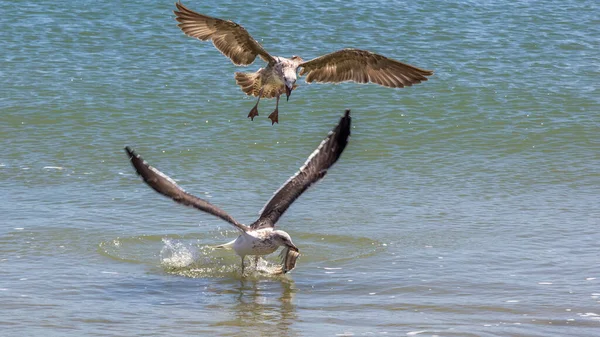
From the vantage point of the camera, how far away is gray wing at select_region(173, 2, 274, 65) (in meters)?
10.7

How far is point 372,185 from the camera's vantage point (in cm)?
1341

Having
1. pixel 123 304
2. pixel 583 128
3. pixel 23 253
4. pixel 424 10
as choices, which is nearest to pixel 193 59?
pixel 424 10

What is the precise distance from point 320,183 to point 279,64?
3168mm

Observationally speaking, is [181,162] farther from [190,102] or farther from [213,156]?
[190,102]

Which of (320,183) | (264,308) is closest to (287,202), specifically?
(264,308)

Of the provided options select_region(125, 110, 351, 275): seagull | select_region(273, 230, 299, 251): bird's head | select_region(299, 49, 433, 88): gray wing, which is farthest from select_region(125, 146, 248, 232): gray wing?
select_region(299, 49, 433, 88): gray wing

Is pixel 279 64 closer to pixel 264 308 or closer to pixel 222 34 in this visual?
pixel 222 34

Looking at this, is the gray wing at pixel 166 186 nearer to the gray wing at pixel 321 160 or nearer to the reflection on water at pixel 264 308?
the reflection on water at pixel 264 308

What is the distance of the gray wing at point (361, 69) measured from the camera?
420 inches

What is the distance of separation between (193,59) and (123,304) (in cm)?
979

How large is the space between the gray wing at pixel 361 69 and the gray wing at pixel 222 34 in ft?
1.69

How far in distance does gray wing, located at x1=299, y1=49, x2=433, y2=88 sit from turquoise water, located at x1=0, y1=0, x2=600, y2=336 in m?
1.55

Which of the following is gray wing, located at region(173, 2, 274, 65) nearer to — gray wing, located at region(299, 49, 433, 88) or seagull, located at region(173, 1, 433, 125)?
seagull, located at region(173, 1, 433, 125)

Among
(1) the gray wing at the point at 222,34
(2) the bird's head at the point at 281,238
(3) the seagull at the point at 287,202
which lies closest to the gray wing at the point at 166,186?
(3) the seagull at the point at 287,202
